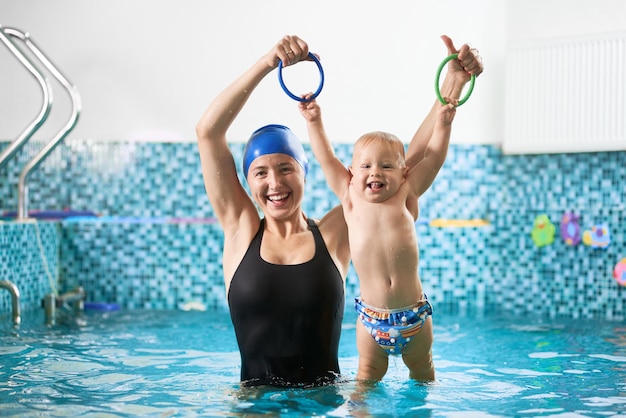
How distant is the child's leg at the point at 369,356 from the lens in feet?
11.0

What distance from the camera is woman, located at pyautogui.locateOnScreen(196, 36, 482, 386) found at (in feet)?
10.1

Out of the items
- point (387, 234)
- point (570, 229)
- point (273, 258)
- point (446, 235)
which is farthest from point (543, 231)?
point (273, 258)

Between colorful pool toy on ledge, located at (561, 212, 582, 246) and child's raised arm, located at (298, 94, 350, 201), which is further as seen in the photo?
colorful pool toy on ledge, located at (561, 212, 582, 246)

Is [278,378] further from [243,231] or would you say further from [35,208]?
[35,208]

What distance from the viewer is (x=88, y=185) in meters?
8.05

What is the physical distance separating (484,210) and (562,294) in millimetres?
1118

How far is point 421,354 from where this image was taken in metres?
3.40

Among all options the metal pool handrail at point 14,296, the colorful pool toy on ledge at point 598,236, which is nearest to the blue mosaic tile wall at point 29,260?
the metal pool handrail at point 14,296

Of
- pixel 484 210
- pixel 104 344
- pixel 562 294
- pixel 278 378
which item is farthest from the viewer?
pixel 484 210

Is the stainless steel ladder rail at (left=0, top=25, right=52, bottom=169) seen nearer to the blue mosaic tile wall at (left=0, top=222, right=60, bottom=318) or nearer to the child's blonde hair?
the blue mosaic tile wall at (left=0, top=222, right=60, bottom=318)

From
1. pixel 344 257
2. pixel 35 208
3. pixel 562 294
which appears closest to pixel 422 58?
pixel 562 294

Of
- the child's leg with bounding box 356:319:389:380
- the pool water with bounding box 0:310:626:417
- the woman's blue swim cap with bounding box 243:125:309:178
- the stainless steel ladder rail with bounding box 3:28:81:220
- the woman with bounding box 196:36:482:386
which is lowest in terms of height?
the pool water with bounding box 0:310:626:417

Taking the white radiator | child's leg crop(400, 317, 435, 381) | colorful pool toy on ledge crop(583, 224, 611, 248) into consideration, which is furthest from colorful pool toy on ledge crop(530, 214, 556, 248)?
child's leg crop(400, 317, 435, 381)

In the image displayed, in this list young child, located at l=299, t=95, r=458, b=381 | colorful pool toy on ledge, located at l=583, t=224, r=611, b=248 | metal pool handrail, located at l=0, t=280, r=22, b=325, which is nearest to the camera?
young child, located at l=299, t=95, r=458, b=381
